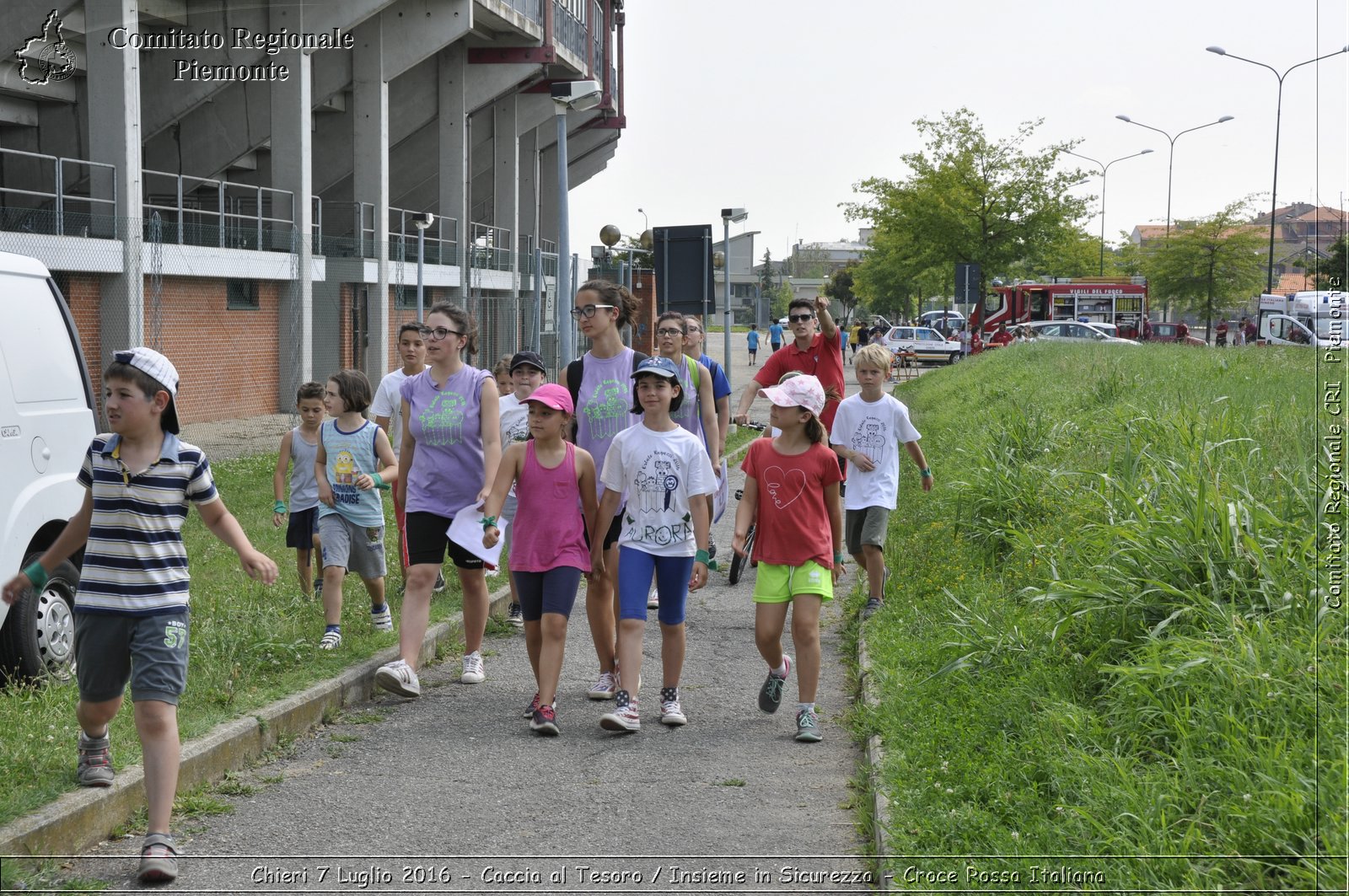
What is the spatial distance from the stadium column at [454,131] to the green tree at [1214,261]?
119ft

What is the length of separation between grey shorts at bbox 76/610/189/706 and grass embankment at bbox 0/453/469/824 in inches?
19.6

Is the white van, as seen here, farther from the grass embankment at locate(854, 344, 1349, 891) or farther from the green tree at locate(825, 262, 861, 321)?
the green tree at locate(825, 262, 861, 321)

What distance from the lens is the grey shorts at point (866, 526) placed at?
858 cm

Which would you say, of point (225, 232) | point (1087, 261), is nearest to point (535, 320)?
point (225, 232)

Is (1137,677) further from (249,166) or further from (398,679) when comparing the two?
(249,166)

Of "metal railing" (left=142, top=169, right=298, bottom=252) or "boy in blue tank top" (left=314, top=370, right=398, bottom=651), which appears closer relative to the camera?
"boy in blue tank top" (left=314, top=370, right=398, bottom=651)

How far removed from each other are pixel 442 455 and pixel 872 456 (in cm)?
306

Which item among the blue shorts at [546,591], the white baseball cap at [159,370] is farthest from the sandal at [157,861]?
the blue shorts at [546,591]

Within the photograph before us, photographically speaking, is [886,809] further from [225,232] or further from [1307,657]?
[225,232]

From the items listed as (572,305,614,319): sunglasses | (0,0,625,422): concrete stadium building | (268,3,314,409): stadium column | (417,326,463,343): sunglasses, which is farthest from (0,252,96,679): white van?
(268,3,314,409): stadium column

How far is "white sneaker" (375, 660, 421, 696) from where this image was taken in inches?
261

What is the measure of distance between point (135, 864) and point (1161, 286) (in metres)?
59.8

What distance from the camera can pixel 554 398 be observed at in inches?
251

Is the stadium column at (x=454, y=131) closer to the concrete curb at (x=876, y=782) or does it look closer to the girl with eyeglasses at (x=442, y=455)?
the girl with eyeglasses at (x=442, y=455)
